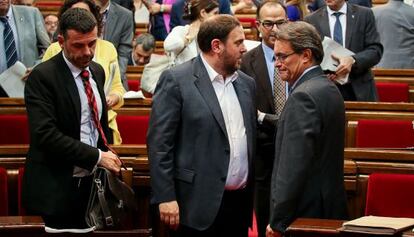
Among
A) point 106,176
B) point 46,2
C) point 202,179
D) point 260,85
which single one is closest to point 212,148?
point 202,179

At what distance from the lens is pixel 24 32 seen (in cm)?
591

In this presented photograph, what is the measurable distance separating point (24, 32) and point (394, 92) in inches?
94.0

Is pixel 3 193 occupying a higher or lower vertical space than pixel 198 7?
lower

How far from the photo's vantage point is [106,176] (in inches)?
142

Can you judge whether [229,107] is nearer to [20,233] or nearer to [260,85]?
[260,85]

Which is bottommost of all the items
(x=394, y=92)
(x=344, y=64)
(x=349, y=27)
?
(x=394, y=92)

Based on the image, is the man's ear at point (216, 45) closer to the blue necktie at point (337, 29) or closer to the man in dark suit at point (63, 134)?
the man in dark suit at point (63, 134)

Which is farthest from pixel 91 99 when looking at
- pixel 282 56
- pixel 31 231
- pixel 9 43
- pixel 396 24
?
pixel 396 24

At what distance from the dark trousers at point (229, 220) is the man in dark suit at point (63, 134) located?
1.27 feet

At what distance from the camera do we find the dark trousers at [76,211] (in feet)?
12.1

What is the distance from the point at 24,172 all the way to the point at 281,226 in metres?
1.04

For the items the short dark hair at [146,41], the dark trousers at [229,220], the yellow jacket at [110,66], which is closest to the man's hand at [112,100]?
the yellow jacket at [110,66]

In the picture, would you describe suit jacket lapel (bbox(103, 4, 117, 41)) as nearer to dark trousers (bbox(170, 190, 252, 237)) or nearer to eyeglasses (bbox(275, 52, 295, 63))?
dark trousers (bbox(170, 190, 252, 237))

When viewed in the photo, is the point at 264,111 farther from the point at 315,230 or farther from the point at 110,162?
the point at 315,230
